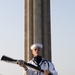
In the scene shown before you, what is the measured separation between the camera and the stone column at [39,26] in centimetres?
1983

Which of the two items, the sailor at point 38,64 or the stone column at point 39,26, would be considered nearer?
the sailor at point 38,64

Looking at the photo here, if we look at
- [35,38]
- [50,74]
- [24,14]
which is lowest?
[50,74]

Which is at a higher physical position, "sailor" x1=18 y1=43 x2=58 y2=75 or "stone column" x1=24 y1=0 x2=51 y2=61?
"stone column" x1=24 y1=0 x2=51 y2=61

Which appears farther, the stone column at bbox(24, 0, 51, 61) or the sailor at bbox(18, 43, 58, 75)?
the stone column at bbox(24, 0, 51, 61)

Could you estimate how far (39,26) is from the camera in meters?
20.0

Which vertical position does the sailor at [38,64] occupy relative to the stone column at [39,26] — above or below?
below

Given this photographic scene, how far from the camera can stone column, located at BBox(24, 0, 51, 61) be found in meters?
19.8

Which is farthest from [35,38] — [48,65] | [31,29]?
[48,65]

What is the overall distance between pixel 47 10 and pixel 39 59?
44.3 ft

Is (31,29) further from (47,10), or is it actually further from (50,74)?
(50,74)

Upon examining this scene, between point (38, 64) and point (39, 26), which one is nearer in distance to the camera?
point (38, 64)

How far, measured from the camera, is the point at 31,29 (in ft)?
65.3

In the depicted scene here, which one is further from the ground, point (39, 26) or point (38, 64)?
point (39, 26)
